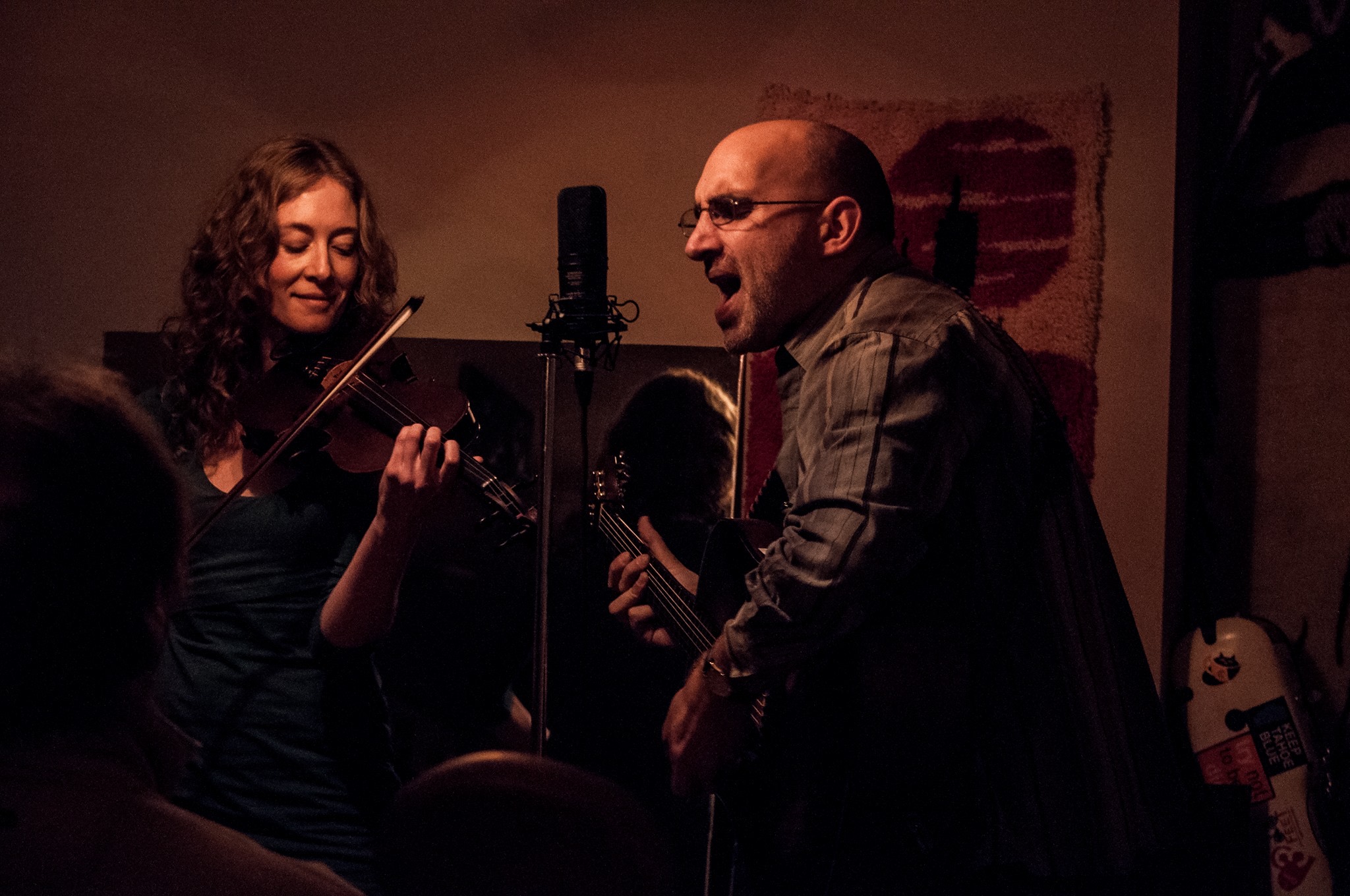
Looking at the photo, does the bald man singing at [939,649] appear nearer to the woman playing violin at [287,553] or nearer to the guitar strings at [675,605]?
the guitar strings at [675,605]

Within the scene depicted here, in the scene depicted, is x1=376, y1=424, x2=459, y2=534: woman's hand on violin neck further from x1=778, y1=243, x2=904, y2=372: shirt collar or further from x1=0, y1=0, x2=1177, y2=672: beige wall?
x1=0, y1=0, x2=1177, y2=672: beige wall

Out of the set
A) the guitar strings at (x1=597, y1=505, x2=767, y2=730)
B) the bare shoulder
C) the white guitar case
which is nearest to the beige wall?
the white guitar case

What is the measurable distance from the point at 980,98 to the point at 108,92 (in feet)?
6.88

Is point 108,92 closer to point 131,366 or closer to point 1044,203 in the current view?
point 131,366

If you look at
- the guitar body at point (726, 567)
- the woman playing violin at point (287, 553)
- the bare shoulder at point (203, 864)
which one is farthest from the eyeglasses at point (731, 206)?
the bare shoulder at point (203, 864)

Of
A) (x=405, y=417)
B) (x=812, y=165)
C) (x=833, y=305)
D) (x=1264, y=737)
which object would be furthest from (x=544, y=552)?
(x=1264, y=737)

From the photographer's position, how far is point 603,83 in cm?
229

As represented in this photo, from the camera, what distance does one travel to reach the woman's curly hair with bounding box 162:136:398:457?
5.78ft

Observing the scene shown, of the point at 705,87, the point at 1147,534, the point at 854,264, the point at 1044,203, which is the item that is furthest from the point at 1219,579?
the point at 705,87

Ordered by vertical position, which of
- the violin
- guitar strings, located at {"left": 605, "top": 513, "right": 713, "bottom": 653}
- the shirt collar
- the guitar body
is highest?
the shirt collar

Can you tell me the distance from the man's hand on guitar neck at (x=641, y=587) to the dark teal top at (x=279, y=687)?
46 centimetres

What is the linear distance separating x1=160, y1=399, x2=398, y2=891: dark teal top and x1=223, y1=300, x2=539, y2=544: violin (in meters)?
0.07

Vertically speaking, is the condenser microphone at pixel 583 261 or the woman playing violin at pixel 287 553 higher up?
the condenser microphone at pixel 583 261

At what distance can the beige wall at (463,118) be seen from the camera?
2.19 meters
